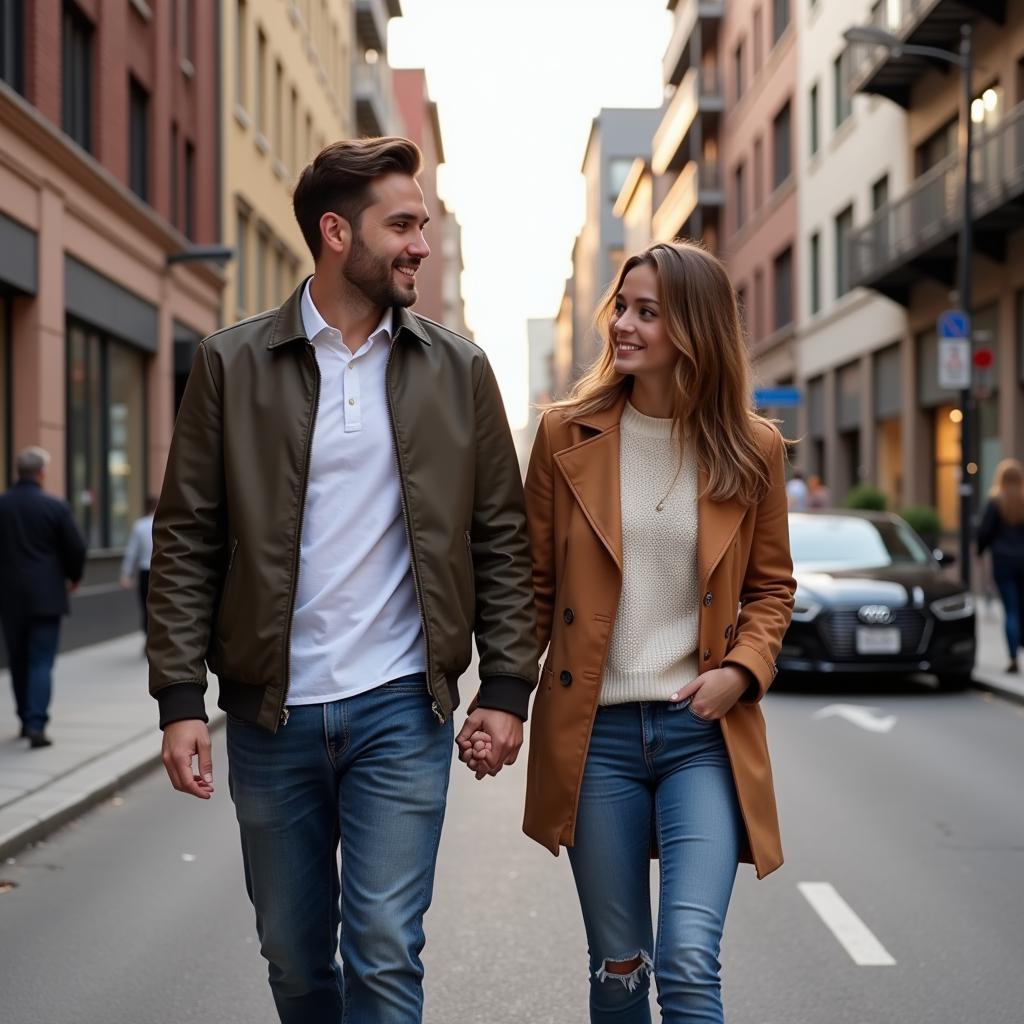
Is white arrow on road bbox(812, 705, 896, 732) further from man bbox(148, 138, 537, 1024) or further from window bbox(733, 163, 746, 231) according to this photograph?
window bbox(733, 163, 746, 231)

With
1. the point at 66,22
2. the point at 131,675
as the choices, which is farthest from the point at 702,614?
the point at 66,22

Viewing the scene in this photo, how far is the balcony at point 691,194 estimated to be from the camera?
48531 mm

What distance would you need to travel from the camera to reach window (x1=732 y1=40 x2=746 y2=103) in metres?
45.4

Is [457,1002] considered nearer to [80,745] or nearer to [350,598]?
[350,598]

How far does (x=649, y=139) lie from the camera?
344 ft

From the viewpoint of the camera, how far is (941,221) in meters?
23.4

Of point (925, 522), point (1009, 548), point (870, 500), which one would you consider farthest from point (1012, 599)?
point (870, 500)

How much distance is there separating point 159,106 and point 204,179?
334cm

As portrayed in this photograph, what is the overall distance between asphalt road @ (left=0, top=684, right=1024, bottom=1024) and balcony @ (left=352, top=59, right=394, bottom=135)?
1660 inches

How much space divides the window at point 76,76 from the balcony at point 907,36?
1235 centimetres

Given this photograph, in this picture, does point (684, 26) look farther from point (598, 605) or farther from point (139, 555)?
point (598, 605)

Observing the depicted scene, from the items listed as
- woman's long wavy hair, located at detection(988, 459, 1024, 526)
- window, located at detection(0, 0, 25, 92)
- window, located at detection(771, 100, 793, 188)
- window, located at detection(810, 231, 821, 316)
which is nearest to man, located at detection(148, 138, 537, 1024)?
woman's long wavy hair, located at detection(988, 459, 1024, 526)

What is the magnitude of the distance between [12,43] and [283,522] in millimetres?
13160

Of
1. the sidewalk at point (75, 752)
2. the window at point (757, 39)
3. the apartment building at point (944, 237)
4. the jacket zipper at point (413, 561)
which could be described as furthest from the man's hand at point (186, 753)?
the window at point (757, 39)
